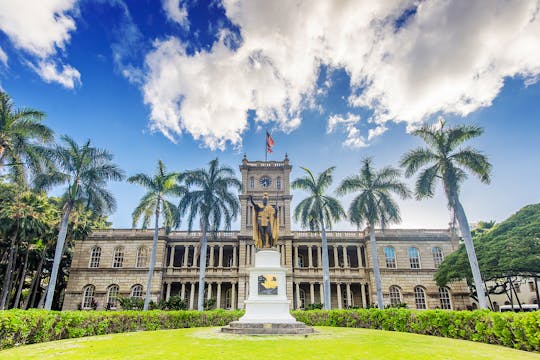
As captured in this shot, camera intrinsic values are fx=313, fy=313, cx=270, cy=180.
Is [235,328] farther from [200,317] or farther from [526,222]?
[526,222]

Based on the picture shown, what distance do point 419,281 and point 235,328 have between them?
25869 mm

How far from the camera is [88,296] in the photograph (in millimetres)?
31359

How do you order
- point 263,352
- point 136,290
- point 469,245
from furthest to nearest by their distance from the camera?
1. point 136,290
2. point 469,245
3. point 263,352

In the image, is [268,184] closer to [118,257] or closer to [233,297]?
[233,297]

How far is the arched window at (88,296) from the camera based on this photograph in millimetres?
31047

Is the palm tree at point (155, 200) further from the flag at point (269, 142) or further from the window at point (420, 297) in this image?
the window at point (420, 297)

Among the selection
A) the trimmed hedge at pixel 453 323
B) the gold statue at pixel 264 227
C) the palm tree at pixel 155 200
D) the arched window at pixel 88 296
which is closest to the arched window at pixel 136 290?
the arched window at pixel 88 296

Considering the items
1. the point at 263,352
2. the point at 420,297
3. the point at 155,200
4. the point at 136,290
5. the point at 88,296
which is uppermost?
the point at 155,200

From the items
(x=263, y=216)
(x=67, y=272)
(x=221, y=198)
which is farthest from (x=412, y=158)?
(x=67, y=272)

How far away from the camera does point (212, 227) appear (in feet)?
81.6

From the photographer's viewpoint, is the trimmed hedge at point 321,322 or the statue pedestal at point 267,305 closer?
the trimmed hedge at point 321,322

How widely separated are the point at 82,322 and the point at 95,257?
2344 centimetres

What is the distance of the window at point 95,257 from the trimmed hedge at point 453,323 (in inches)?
942

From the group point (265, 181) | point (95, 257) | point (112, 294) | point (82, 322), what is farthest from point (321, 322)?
point (95, 257)
